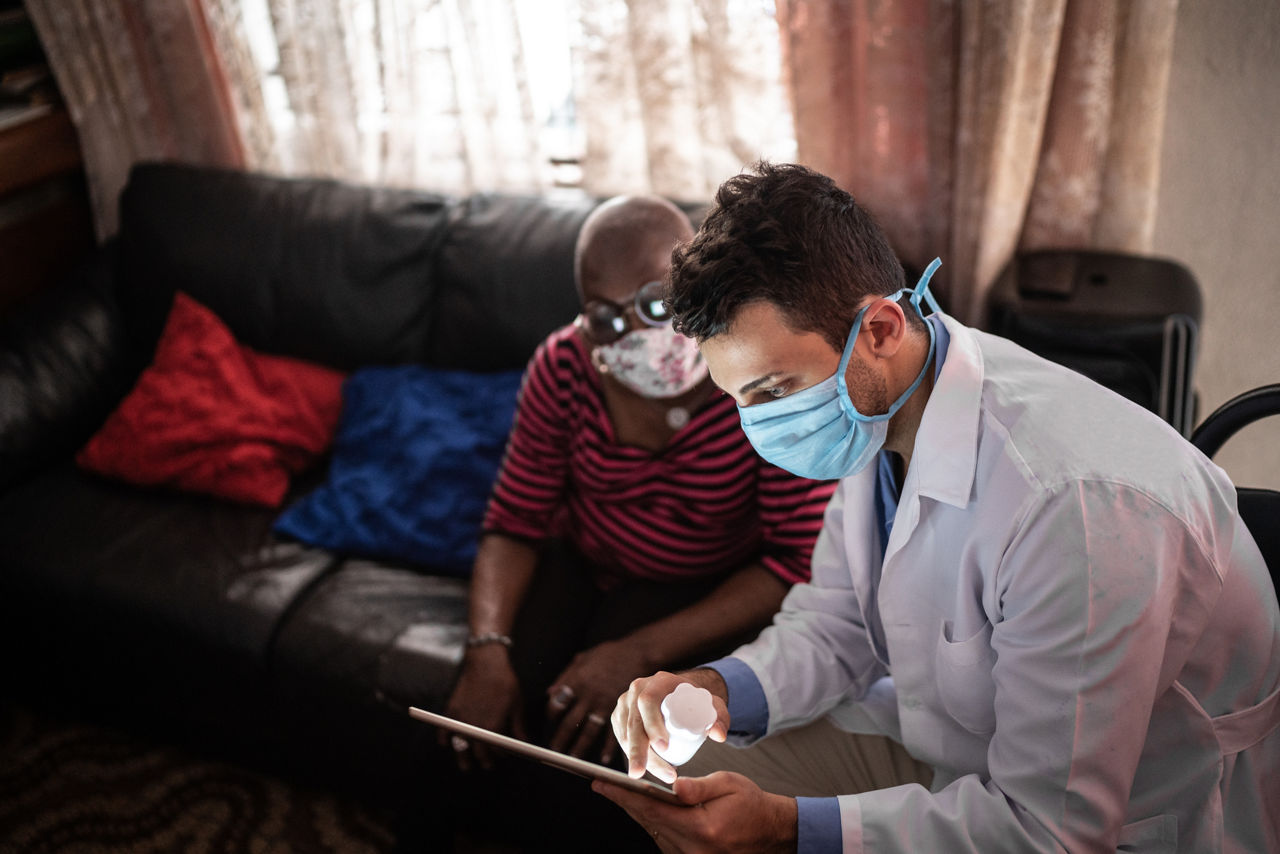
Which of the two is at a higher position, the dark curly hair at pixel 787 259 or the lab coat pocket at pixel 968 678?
the dark curly hair at pixel 787 259

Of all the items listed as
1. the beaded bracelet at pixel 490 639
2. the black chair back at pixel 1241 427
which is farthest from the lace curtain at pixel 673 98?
the beaded bracelet at pixel 490 639

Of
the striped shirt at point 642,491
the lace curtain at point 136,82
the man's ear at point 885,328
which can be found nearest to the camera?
the man's ear at point 885,328

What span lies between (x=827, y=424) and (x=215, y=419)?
1.65m

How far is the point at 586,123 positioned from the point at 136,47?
1.40m

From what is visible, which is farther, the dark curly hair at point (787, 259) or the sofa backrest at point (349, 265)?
the sofa backrest at point (349, 265)

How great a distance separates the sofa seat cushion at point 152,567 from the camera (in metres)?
1.88

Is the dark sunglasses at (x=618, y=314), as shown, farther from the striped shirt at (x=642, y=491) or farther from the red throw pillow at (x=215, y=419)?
the red throw pillow at (x=215, y=419)

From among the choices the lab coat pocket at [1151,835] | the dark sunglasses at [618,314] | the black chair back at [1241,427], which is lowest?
the lab coat pocket at [1151,835]

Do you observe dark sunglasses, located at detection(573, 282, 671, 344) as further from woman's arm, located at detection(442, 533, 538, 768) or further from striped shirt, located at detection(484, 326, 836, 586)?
woman's arm, located at detection(442, 533, 538, 768)

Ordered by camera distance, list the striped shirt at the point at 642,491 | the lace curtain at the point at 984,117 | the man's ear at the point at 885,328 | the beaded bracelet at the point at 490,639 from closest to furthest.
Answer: the man's ear at the point at 885,328 < the striped shirt at the point at 642,491 < the beaded bracelet at the point at 490,639 < the lace curtain at the point at 984,117

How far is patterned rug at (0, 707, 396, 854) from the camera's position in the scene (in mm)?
1856

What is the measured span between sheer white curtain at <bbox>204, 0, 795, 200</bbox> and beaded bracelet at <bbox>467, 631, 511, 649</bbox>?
121cm

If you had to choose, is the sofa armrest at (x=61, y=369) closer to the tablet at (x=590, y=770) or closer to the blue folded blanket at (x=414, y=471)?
the blue folded blanket at (x=414, y=471)

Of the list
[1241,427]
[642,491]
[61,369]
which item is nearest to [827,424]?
[1241,427]
